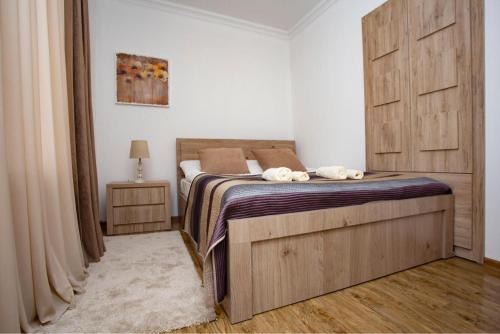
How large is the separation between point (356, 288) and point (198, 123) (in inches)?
101

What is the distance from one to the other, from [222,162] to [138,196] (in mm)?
929

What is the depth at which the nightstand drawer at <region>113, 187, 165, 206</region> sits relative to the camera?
252 centimetres

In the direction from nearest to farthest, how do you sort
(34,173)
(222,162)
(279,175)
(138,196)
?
(34,173) < (279,175) < (138,196) < (222,162)

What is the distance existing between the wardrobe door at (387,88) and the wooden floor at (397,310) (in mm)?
1035

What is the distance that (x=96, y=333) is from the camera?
1.09 m

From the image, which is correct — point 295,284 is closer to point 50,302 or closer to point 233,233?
point 233,233

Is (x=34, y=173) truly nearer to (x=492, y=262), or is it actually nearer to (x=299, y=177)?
(x=299, y=177)

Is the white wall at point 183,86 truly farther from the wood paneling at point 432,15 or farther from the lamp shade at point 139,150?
the wood paneling at point 432,15

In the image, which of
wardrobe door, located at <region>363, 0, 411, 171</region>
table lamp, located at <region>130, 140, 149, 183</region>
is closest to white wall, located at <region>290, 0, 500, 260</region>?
wardrobe door, located at <region>363, 0, 411, 171</region>

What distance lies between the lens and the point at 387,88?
2.37 metres

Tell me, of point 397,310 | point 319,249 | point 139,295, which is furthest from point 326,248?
point 139,295

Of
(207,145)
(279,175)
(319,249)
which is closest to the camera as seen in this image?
(319,249)

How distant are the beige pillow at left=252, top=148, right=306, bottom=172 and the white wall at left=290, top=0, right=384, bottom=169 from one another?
51 centimetres

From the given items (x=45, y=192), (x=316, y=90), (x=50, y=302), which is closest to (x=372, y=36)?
(x=316, y=90)
